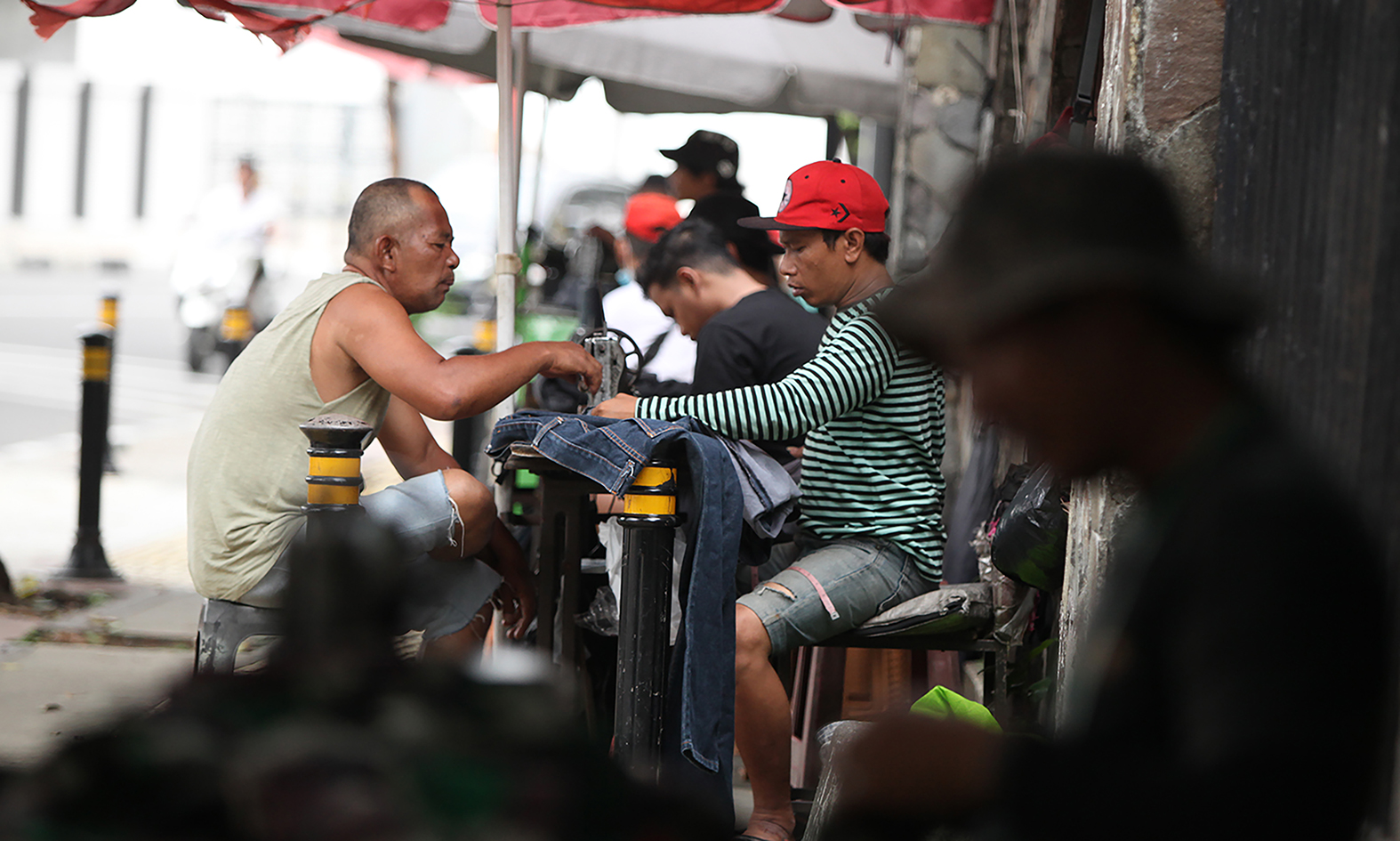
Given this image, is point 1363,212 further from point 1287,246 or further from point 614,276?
point 614,276

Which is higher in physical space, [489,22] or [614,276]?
[489,22]

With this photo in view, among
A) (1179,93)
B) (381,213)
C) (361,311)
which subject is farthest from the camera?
(381,213)

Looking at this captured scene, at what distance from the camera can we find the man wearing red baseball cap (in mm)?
3613

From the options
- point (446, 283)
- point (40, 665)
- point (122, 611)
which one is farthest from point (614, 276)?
point (446, 283)

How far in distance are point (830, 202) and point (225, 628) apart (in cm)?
197

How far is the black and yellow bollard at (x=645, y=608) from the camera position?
3.43m

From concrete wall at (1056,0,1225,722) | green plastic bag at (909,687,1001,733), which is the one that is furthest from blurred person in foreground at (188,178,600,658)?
concrete wall at (1056,0,1225,722)

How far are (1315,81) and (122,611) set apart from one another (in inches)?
228

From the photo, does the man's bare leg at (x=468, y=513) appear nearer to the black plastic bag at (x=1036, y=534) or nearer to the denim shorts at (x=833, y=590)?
the denim shorts at (x=833, y=590)

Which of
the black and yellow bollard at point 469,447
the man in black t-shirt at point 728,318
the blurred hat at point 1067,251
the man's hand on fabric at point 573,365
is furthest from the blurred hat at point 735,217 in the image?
the blurred hat at point 1067,251

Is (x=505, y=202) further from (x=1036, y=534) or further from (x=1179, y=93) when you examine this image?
(x=1179, y=93)

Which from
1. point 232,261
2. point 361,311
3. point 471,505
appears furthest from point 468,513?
point 232,261

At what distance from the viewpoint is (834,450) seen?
3.85 m

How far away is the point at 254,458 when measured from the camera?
370 cm
